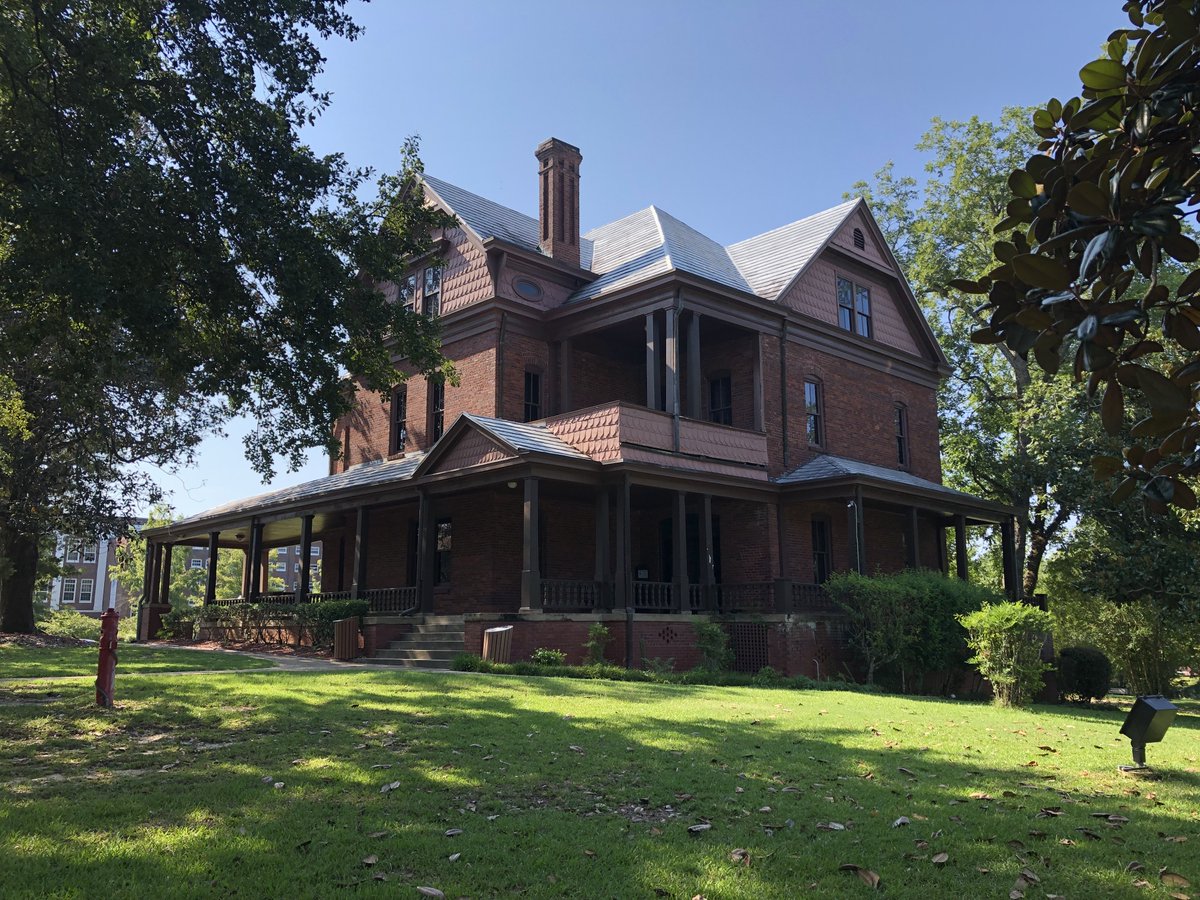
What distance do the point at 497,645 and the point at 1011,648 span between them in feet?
29.6

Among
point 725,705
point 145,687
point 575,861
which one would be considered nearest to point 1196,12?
point 575,861

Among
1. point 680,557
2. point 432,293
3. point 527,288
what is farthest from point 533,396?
point 680,557

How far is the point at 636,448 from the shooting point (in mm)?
20125

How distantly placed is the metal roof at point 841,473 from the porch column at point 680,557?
11.3ft

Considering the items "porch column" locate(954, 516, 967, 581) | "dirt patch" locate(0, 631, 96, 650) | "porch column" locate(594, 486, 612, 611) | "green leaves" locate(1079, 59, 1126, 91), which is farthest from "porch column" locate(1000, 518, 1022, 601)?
"green leaves" locate(1079, 59, 1126, 91)

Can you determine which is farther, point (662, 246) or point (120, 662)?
point (662, 246)

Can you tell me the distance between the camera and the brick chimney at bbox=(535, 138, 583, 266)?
25.3m

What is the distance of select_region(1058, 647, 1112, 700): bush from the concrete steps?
51.0 feet

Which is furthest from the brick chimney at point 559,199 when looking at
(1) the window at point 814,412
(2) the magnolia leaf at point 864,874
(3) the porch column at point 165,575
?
(2) the magnolia leaf at point 864,874

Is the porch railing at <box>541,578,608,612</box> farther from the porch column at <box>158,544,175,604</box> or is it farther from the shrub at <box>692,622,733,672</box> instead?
the porch column at <box>158,544,175,604</box>

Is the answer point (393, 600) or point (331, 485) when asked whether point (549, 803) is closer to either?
point (393, 600)

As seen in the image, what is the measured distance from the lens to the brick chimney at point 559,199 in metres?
25.3

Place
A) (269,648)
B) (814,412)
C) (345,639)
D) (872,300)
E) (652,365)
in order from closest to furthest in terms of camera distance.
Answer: (345,639) < (652,365) < (269,648) < (814,412) < (872,300)

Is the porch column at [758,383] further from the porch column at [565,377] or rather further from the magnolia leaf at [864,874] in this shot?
the magnolia leaf at [864,874]
